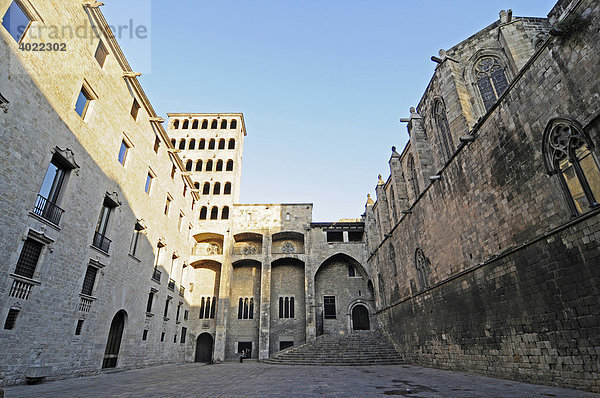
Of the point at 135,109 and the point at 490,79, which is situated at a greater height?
the point at 135,109

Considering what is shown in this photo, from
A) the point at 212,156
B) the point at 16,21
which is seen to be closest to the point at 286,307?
the point at 212,156

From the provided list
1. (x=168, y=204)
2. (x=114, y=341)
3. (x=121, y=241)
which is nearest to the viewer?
(x=114, y=341)

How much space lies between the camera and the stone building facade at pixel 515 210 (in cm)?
695

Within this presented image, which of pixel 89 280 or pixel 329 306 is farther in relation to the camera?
pixel 329 306

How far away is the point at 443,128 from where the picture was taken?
15.1 m

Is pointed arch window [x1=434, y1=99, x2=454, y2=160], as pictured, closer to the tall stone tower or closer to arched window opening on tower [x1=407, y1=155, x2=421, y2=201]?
arched window opening on tower [x1=407, y1=155, x2=421, y2=201]

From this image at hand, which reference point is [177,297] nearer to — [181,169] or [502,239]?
[181,169]

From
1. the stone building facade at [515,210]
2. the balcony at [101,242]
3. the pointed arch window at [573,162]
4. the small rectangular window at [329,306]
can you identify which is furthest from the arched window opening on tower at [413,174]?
the balcony at [101,242]

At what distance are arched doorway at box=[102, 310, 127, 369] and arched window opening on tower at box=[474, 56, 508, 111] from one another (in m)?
20.3

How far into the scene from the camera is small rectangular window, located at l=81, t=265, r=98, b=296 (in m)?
12.1

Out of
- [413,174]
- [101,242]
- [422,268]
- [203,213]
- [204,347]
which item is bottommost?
[204,347]

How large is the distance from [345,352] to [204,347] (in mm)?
14250

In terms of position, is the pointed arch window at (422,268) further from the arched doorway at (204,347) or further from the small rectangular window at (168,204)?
the arched doorway at (204,347)

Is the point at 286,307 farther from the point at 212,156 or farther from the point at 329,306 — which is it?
the point at 212,156
